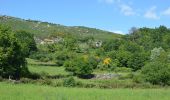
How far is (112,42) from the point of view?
576 ft

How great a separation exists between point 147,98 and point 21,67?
43.8 meters

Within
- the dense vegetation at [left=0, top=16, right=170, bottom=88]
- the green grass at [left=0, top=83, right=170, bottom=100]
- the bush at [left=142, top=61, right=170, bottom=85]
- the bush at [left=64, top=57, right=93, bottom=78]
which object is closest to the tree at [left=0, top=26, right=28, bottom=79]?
the dense vegetation at [left=0, top=16, right=170, bottom=88]

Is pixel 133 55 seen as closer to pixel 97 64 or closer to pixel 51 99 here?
pixel 97 64

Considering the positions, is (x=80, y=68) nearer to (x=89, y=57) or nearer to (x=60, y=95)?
(x=89, y=57)

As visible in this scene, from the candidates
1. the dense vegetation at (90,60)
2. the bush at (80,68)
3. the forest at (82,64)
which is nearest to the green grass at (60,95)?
the forest at (82,64)

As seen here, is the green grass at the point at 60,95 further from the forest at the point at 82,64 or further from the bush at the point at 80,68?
the bush at the point at 80,68

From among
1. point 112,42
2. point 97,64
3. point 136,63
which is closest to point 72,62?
point 97,64

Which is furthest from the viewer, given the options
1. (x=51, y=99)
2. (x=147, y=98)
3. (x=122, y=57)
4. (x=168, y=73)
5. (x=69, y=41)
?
(x=69, y=41)

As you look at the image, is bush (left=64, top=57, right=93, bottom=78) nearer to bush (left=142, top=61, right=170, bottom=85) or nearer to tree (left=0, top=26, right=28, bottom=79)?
bush (left=142, top=61, right=170, bottom=85)

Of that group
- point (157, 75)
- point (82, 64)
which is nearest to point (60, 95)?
point (157, 75)

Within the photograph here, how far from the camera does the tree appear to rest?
73000 millimetres

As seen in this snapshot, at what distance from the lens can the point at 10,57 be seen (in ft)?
249

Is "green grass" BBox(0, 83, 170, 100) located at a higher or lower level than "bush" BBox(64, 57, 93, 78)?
higher

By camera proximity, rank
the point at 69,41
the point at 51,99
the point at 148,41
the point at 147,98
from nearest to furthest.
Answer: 1. the point at 51,99
2. the point at 147,98
3. the point at 69,41
4. the point at 148,41
